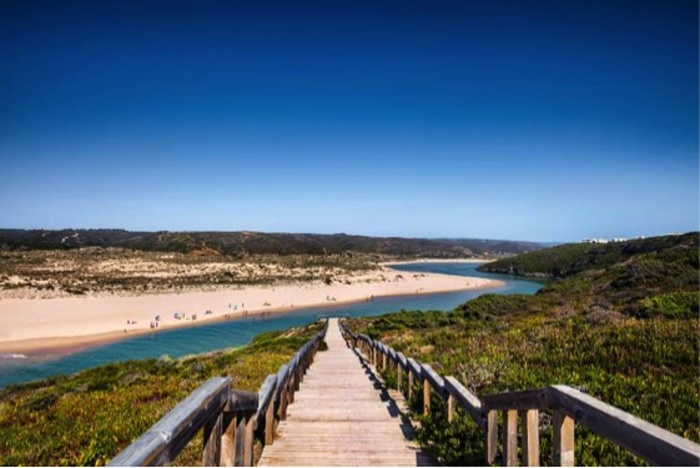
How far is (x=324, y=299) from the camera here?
57.2 metres

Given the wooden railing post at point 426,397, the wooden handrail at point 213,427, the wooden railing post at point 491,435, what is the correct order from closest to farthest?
the wooden handrail at point 213,427 → the wooden railing post at point 491,435 → the wooden railing post at point 426,397

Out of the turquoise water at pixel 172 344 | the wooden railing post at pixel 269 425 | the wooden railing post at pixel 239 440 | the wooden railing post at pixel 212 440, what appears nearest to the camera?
the wooden railing post at pixel 212 440

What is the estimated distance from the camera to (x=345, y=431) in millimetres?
5035

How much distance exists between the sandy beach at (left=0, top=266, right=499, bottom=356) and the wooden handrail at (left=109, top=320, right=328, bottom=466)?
1181 inches

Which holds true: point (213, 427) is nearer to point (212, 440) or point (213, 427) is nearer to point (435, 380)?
point (212, 440)

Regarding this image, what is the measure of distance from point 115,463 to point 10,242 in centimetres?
14321

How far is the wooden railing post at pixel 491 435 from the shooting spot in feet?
12.0

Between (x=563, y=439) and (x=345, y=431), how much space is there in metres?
2.96

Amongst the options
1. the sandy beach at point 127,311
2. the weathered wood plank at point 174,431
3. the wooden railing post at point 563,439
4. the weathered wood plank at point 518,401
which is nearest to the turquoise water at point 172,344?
the sandy beach at point 127,311

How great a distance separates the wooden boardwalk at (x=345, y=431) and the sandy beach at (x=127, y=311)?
27628 millimetres

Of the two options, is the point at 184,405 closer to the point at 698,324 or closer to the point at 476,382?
the point at 476,382

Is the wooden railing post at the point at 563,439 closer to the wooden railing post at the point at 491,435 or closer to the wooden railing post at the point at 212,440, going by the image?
the wooden railing post at the point at 491,435

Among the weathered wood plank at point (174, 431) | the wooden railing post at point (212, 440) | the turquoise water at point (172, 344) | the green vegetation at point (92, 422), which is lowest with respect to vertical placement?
the turquoise water at point (172, 344)

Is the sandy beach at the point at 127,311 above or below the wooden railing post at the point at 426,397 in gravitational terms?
below
